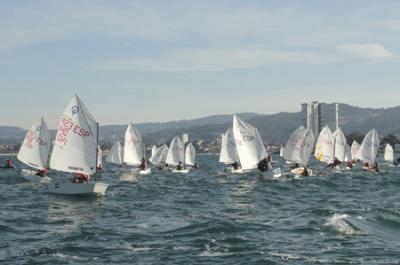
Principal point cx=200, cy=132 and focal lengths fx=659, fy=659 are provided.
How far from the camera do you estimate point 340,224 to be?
24578 millimetres

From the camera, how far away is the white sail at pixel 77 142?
38.4 metres

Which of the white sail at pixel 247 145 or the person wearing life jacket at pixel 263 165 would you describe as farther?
the white sail at pixel 247 145

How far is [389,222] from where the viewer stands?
25.8 metres

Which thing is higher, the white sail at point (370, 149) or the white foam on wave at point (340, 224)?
the white sail at point (370, 149)

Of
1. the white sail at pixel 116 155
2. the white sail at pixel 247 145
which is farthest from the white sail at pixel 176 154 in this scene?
the white sail at pixel 247 145

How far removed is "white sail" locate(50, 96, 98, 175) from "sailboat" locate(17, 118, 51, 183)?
12.5 metres

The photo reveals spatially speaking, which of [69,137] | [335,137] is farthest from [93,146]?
[335,137]

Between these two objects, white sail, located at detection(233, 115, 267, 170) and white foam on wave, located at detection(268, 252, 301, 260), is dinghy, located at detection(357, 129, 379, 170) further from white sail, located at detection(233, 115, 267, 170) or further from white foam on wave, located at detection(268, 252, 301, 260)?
white foam on wave, located at detection(268, 252, 301, 260)

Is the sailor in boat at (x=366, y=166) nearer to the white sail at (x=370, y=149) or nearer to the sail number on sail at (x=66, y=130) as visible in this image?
the white sail at (x=370, y=149)

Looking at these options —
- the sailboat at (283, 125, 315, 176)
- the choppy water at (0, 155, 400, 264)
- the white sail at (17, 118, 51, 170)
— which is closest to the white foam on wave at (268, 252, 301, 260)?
the choppy water at (0, 155, 400, 264)

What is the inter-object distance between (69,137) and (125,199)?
5.50 meters

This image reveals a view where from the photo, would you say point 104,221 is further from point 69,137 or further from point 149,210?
point 69,137

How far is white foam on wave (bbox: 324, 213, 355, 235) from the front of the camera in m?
23.2

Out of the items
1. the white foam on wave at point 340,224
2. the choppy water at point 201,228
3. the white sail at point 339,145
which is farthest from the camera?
the white sail at point 339,145
